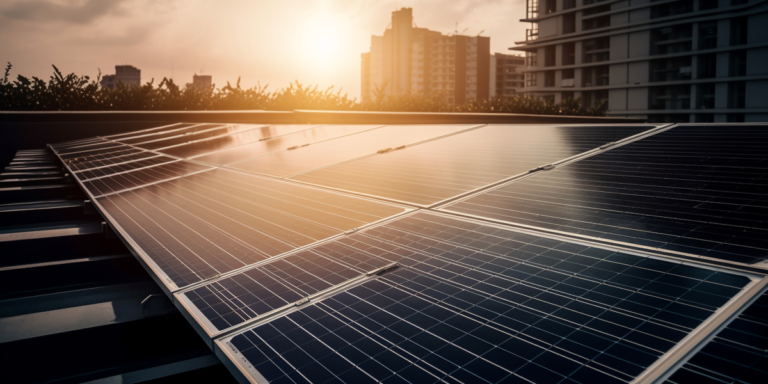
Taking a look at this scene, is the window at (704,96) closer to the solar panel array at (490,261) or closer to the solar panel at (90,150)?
the solar panel array at (490,261)

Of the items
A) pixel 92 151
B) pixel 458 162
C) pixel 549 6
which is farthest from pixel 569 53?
pixel 458 162

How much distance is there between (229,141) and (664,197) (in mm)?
10504

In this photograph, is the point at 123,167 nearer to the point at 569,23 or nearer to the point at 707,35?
the point at 707,35

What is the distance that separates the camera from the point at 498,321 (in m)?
2.64

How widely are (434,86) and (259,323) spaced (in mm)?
186748

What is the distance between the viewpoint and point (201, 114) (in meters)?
20.8

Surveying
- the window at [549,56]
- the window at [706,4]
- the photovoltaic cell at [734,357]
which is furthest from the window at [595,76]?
the photovoltaic cell at [734,357]

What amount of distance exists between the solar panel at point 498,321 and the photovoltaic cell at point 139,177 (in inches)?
250

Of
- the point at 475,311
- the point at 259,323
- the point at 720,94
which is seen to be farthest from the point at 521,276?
the point at 720,94

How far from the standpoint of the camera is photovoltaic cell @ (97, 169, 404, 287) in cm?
431

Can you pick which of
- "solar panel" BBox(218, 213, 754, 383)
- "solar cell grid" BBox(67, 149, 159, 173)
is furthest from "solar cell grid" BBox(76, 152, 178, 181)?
"solar panel" BBox(218, 213, 754, 383)

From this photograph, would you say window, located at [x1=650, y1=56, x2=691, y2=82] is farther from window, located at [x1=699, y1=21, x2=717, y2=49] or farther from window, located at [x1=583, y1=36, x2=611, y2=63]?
window, located at [x1=583, y1=36, x2=611, y2=63]

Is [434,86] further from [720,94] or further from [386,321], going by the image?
[386,321]

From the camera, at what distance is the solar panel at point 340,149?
8492mm
